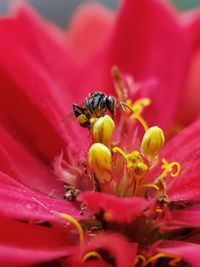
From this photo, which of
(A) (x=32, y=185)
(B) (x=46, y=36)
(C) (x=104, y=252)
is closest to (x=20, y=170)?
(A) (x=32, y=185)

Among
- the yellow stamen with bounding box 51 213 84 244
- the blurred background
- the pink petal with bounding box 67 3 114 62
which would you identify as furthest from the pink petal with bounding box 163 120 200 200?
the blurred background

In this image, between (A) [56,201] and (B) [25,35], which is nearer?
(A) [56,201]

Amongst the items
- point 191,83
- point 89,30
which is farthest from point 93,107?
point 89,30

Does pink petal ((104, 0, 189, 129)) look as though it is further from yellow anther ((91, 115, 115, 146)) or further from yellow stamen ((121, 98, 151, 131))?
yellow anther ((91, 115, 115, 146))

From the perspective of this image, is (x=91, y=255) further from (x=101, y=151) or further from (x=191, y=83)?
(x=191, y=83)

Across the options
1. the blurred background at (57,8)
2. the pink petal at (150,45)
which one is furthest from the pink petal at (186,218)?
the blurred background at (57,8)

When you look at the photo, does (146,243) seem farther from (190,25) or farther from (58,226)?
(190,25)
